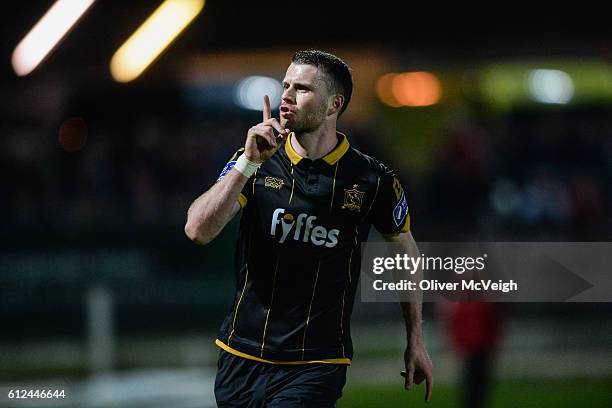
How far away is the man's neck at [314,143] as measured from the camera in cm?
567

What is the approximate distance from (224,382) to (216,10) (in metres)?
11.6

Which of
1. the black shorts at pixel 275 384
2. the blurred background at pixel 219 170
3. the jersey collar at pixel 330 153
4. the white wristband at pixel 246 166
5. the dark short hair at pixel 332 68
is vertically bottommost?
the black shorts at pixel 275 384

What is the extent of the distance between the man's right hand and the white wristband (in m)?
0.02

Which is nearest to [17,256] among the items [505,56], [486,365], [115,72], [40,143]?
[40,143]

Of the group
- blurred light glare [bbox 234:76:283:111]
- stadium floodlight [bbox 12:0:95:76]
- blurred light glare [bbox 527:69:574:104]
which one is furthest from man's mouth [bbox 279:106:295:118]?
blurred light glare [bbox 527:69:574:104]

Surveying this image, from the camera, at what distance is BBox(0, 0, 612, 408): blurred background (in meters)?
12.4

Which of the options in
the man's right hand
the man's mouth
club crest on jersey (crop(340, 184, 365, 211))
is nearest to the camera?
the man's right hand

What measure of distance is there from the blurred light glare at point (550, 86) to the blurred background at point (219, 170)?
0.05 m

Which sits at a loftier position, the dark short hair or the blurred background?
the blurred background

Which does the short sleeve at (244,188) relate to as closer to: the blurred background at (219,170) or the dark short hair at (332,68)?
the dark short hair at (332,68)

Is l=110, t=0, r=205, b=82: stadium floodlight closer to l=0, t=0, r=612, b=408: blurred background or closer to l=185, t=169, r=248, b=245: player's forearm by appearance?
l=0, t=0, r=612, b=408: blurred background

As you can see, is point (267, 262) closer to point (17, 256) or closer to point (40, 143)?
point (17, 256)

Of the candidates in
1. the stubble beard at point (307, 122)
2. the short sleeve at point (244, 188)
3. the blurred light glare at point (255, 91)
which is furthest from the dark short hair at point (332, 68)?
the blurred light glare at point (255, 91)

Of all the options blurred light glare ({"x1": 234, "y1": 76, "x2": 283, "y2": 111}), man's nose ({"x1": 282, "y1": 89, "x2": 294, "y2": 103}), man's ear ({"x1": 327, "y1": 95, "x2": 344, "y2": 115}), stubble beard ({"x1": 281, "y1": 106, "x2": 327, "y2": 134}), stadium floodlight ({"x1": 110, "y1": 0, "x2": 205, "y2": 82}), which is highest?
blurred light glare ({"x1": 234, "y1": 76, "x2": 283, "y2": 111})
